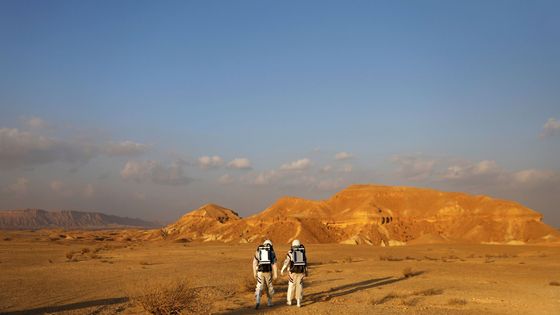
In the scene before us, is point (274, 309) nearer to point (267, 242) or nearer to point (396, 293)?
point (267, 242)

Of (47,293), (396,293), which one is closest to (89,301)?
(47,293)

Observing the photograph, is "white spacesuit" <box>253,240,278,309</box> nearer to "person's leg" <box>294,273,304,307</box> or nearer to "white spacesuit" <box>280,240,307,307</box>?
"white spacesuit" <box>280,240,307,307</box>

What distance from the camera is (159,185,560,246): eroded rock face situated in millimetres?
79688

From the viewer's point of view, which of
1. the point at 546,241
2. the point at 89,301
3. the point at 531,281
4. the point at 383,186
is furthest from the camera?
the point at 383,186

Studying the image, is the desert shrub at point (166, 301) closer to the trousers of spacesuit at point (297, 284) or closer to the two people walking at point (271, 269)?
the two people walking at point (271, 269)

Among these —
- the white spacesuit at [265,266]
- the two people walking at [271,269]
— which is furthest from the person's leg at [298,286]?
the white spacesuit at [265,266]

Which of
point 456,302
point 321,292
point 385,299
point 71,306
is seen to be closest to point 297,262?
point 385,299

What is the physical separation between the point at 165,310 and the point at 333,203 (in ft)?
303

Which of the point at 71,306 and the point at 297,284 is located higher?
the point at 297,284

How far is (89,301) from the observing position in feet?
54.3

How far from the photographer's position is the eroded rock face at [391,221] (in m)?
79.7

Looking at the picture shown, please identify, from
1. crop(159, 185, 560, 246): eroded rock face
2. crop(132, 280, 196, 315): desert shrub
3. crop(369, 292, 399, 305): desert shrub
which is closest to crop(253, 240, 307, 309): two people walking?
crop(132, 280, 196, 315): desert shrub

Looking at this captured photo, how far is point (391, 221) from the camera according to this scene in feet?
289

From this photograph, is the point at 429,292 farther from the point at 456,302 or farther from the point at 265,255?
the point at 265,255
